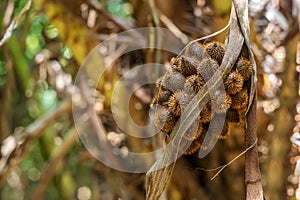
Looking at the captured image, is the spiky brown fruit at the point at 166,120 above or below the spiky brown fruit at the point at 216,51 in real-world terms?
below

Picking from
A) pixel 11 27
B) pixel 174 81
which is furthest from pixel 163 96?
pixel 11 27

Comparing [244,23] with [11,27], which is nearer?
[244,23]

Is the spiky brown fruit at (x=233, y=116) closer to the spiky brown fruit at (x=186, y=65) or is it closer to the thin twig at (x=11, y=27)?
the spiky brown fruit at (x=186, y=65)

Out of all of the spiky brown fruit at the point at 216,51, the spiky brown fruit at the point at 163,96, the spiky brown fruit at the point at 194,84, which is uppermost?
the spiky brown fruit at the point at 216,51

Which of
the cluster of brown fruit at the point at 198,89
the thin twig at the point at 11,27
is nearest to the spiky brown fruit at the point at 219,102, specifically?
the cluster of brown fruit at the point at 198,89

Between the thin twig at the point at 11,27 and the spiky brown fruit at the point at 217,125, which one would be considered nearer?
the spiky brown fruit at the point at 217,125

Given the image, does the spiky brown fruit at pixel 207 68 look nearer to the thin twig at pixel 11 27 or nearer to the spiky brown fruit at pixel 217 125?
the spiky brown fruit at pixel 217 125

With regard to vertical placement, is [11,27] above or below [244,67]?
below

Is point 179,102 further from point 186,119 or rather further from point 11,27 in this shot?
point 11,27
